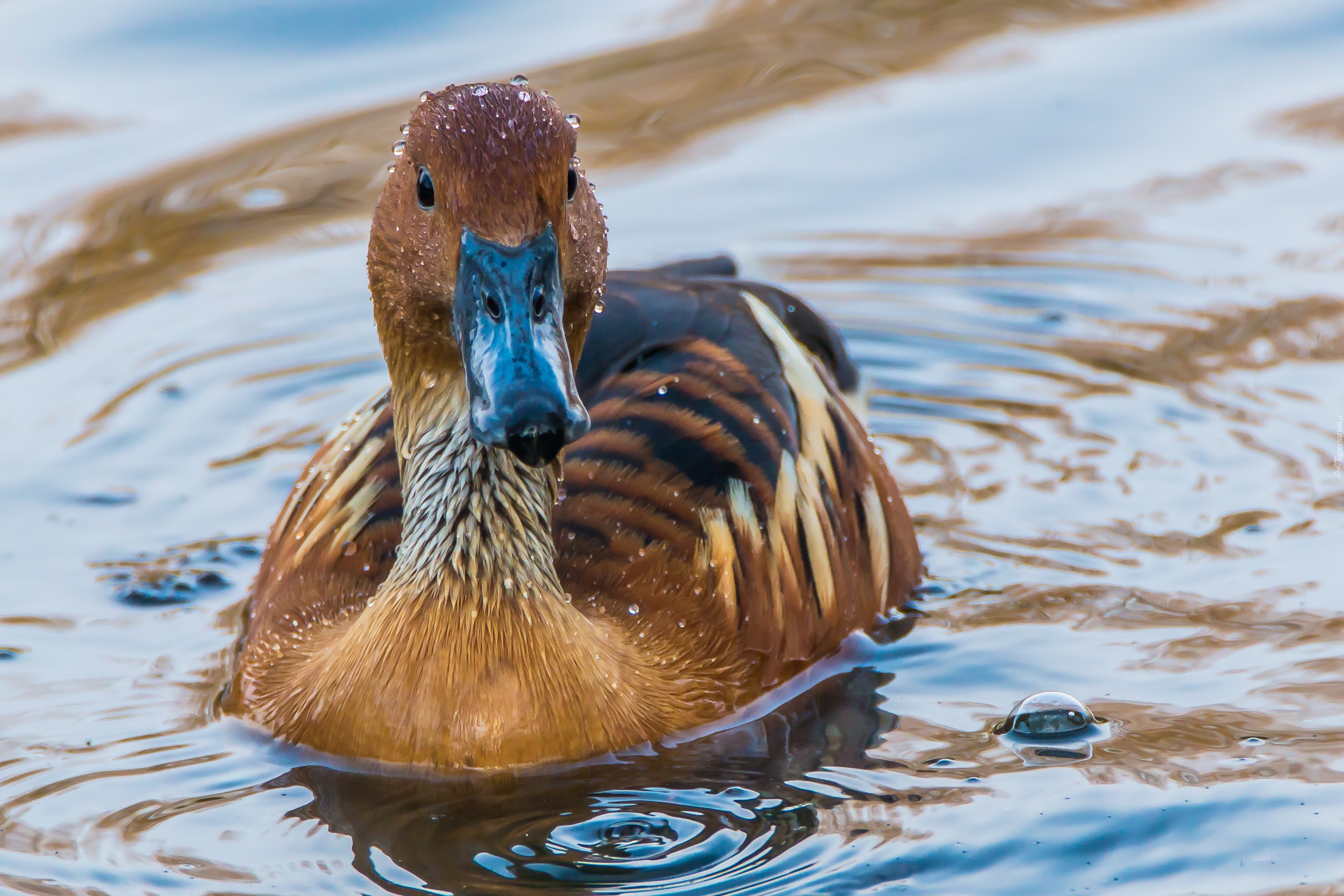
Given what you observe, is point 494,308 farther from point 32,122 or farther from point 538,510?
point 32,122

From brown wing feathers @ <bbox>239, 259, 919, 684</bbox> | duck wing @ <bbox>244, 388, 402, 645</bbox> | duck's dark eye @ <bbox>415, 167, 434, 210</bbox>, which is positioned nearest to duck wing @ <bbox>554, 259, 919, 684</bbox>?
brown wing feathers @ <bbox>239, 259, 919, 684</bbox>

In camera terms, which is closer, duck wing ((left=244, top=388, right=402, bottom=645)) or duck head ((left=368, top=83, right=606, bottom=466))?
duck head ((left=368, top=83, right=606, bottom=466))

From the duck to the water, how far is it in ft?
0.54

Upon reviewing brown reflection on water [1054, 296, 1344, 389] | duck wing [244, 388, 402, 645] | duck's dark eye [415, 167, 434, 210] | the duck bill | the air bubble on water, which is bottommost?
the air bubble on water

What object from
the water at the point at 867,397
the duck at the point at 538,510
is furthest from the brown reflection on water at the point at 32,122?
the duck at the point at 538,510

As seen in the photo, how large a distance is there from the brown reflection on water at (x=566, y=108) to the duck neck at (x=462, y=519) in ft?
11.6

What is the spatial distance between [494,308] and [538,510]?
0.88 meters

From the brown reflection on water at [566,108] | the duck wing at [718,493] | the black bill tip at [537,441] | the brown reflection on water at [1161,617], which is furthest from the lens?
the brown reflection on water at [566,108]

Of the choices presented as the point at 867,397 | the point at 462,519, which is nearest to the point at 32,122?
the point at 867,397

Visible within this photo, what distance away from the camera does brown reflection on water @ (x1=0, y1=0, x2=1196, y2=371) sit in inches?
362

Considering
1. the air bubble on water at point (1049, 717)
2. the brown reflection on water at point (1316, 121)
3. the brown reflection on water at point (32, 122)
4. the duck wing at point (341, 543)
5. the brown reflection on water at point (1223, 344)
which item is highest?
the brown reflection on water at point (32, 122)

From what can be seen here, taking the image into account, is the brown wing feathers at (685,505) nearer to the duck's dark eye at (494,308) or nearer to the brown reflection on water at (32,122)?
the duck's dark eye at (494,308)

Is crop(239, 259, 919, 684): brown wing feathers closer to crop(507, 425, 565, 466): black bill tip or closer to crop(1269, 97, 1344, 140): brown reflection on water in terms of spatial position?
crop(507, 425, 565, 466): black bill tip

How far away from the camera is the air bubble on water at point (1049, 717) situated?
557 centimetres
